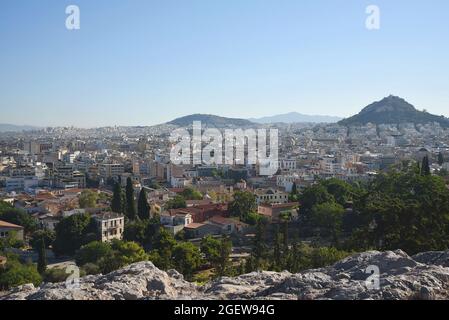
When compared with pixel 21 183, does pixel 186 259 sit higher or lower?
lower

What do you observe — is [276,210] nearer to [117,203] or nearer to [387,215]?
[117,203]

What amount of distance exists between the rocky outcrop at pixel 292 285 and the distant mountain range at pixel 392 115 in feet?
329

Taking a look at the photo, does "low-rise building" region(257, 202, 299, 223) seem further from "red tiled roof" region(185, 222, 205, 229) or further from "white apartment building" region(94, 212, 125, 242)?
"white apartment building" region(94, 212, 125, 242)

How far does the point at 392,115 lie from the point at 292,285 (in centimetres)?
10515

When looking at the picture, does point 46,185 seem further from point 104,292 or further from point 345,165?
point 104,292

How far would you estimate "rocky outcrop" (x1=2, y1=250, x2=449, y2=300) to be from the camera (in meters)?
5.00

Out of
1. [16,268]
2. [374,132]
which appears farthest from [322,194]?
[374,132]

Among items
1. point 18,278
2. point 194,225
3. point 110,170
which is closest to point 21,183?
point 110,170

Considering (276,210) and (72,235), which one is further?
(276,210)

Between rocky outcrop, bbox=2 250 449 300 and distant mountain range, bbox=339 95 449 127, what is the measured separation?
100188mm

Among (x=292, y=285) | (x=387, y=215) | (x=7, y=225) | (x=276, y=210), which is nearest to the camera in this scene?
(x=292, y=285)

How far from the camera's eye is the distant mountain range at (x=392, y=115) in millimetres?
102556

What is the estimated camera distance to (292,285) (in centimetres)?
546

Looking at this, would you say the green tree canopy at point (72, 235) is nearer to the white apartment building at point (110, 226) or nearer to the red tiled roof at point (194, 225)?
the white apartment building at point (110, 226)
